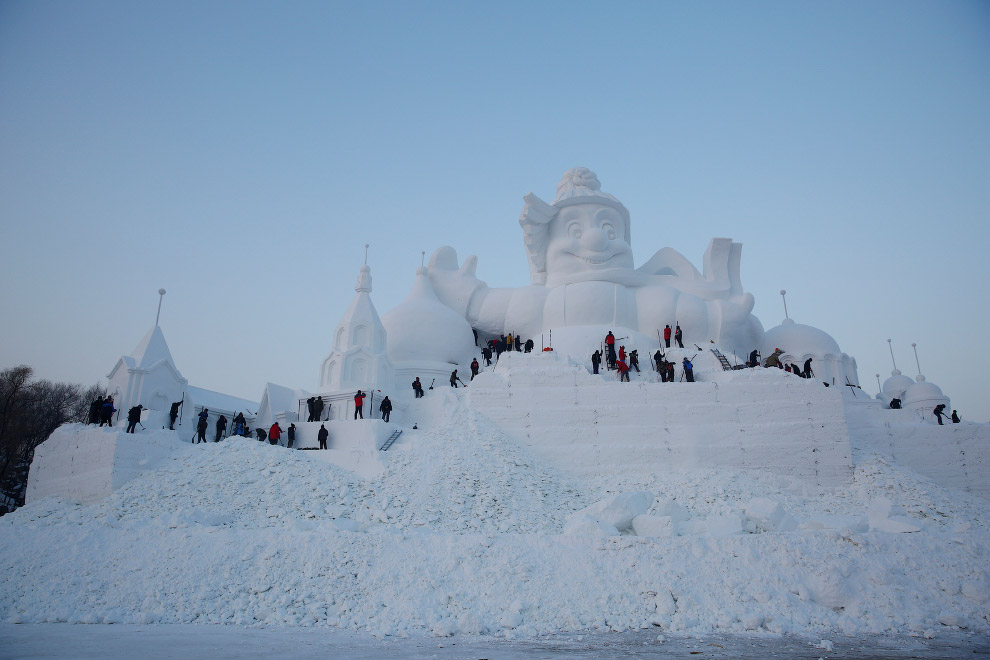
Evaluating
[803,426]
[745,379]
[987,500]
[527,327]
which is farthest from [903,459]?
[527,327]

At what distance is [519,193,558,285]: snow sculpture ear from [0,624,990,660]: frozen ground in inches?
876

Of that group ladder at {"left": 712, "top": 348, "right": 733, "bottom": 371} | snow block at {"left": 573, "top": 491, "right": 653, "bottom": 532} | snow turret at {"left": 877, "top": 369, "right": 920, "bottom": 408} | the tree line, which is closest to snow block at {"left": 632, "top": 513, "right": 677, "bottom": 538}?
snow block at {"left": 573, "top": 491, "right": 653, "bottom": 532}

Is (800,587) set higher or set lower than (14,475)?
lower

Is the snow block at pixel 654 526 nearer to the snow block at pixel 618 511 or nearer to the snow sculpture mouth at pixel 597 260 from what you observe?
the snow block at pixel 618 511

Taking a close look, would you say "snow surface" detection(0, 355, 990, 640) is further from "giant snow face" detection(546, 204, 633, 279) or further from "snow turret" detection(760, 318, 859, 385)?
"giant snow face" detection(546, 204, 633, 279)

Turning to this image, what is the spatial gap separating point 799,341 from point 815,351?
2.44 ft

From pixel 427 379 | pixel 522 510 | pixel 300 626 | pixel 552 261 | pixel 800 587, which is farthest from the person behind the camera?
pixel 552 261

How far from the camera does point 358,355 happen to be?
22.5 meters

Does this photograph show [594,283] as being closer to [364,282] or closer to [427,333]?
[427,333]

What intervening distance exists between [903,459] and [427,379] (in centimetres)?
1584

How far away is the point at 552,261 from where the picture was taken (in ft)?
96.0

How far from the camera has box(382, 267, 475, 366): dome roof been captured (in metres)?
25.9

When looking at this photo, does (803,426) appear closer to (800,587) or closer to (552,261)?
(800,587)

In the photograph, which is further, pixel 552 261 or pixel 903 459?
pixel 552 261
